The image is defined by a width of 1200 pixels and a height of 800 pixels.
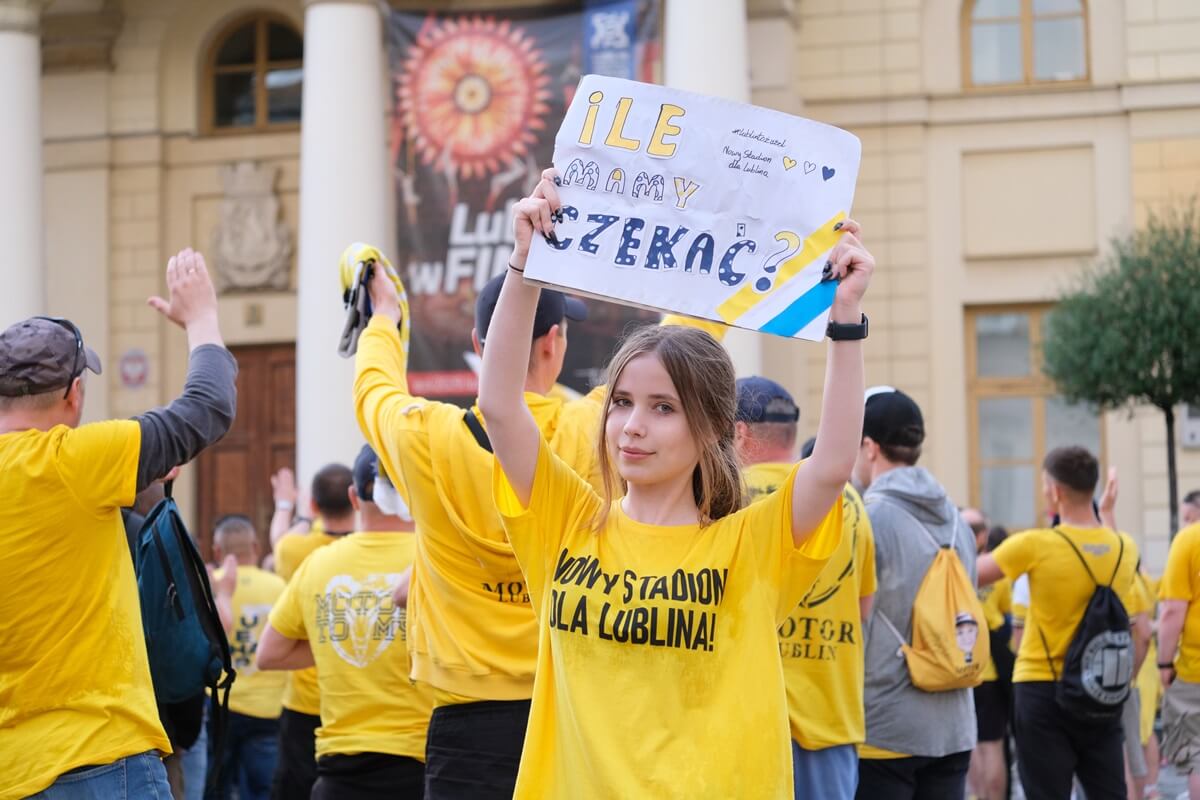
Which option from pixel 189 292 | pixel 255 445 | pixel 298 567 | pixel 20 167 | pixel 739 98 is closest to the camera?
pixel 189 292

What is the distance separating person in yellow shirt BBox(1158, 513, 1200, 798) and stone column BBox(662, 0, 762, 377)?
9795mm

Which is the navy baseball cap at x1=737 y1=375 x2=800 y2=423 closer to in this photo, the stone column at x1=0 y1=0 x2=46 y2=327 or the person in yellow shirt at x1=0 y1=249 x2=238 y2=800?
the person in yellow shirt at x1=0 y1=249 x2=238 y2=800

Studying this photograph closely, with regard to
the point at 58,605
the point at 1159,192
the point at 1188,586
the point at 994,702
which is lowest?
the point at 994,702

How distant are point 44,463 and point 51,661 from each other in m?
0.47

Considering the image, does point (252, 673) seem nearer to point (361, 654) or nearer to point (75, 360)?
point (361, 654)

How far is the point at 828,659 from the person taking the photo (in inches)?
203

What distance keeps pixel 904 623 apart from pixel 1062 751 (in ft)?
6.81

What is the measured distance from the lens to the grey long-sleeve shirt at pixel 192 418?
3945 mm

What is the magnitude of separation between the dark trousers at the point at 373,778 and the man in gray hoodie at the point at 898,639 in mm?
1512

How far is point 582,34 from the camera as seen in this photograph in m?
17.6

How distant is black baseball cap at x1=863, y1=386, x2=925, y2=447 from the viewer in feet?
19.2

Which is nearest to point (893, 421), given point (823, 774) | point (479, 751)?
point (823, 774)

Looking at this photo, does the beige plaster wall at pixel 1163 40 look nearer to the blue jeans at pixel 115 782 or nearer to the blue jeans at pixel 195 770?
the blue jeans at pixel 195 770

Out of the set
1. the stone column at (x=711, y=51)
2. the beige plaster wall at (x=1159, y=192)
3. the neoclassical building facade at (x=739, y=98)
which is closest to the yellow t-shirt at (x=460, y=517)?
the stone column at (x=711, y=51)
